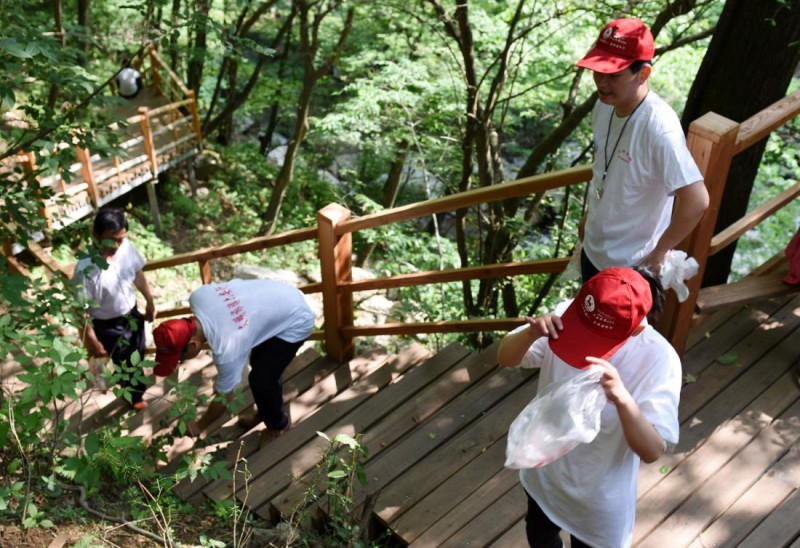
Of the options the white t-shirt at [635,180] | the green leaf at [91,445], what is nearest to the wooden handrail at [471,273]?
the white t-shirt at [635,180]

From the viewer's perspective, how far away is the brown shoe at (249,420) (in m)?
4.54

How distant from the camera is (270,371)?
4156 millimetres

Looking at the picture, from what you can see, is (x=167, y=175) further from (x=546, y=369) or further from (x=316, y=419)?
(x=546, y=369)

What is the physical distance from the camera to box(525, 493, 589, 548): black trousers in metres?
2.64

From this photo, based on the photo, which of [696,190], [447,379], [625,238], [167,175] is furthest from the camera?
[167,175]

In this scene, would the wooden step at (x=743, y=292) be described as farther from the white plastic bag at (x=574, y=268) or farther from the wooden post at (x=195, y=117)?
the wooden post at (x=195, y=117)

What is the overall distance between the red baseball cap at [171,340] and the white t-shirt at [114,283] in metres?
1.05

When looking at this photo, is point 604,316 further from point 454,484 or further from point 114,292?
point 114,292

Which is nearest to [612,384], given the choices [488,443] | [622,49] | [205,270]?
[622,49]

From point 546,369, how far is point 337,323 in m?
2.62

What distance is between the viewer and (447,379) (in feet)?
14.2

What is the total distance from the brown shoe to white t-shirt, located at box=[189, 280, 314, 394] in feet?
2.19

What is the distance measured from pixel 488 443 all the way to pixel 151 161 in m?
10.3

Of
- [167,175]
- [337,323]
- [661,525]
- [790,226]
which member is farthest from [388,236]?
[167,175]
